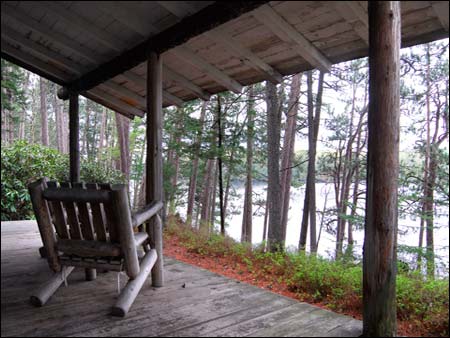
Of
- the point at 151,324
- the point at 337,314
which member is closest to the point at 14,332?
the point at 151,324

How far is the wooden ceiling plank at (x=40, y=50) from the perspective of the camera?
2.37m

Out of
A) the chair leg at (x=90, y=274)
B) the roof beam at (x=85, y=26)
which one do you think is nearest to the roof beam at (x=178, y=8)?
the roof beam at (x=85, y=26)

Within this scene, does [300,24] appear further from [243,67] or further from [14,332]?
[14,332]

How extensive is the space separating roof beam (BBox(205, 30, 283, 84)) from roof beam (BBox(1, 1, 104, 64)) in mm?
1221

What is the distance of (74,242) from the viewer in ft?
7.97

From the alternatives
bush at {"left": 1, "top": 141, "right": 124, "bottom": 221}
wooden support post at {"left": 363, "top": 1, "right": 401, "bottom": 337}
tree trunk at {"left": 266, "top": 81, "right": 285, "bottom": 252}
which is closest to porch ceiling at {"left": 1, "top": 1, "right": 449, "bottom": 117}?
wooden support post at {"left": 363, "top": 1, "right": 401, "bottom": 337}

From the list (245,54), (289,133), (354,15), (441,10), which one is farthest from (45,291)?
(289,133)

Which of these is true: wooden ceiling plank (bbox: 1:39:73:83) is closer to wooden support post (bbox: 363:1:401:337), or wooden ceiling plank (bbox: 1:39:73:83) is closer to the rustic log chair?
the rustic log chair

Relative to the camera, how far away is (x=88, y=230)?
2414 mm

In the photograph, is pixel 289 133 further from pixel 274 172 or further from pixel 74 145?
pixel 74 145

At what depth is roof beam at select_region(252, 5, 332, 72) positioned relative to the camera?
221 centimetres

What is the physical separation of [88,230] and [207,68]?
1.81m

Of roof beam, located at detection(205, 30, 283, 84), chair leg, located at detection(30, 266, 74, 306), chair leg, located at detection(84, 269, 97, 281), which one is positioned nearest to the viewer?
chair leg, located at detection(30, 266, 74, 306)

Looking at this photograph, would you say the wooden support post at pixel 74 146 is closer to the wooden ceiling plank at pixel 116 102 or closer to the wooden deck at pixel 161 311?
the wooden ceiling plank at pixel 116 102
